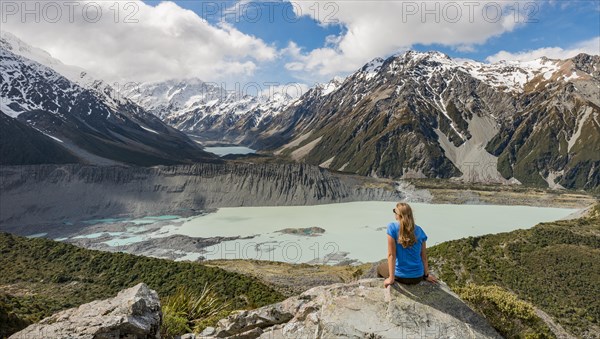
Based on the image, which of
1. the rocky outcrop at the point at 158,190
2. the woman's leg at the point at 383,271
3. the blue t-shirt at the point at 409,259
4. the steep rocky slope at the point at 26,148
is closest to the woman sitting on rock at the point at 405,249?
the blue t-shirt at the point at 409,259

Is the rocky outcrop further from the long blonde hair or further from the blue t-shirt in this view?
the long blonde hair

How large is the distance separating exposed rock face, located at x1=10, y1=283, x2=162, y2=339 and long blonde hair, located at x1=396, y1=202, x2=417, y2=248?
6.89 metres

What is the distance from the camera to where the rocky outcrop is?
110 meters

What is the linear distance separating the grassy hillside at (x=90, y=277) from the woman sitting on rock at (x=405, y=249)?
84.4 feet

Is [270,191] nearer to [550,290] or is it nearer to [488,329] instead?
[550,290]

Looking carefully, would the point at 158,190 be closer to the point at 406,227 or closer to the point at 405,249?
the point at 405,249

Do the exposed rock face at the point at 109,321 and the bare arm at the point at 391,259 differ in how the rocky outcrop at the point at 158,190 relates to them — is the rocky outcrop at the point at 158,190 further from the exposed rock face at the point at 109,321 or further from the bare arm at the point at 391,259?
the bare arm at the point at 391,259

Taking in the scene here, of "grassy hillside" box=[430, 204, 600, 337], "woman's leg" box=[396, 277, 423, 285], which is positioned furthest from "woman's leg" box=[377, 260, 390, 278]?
"grassy hillside" box=[430, 204, 600, 337]

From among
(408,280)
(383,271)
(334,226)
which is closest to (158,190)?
(334,226)

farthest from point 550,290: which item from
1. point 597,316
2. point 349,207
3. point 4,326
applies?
point 349,207

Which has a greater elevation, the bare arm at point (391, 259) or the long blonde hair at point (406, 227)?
the long blonde hair at point (406, 227)

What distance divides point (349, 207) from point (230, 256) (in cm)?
5578

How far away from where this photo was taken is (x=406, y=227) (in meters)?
8.54

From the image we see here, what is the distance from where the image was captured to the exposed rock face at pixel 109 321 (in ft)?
29.4
